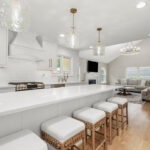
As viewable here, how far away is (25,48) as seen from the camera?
10.4 feet

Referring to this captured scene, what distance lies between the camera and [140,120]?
283 cm

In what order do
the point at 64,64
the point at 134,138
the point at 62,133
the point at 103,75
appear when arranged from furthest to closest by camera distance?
the point at 103,75 < the point at 64,64 < the point at 134,138 < the point at 62,133

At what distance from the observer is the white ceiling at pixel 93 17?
1.91 m

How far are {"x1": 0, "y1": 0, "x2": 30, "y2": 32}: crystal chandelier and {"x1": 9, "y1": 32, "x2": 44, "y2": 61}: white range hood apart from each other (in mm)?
1685

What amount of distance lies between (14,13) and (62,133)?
1.51 meters

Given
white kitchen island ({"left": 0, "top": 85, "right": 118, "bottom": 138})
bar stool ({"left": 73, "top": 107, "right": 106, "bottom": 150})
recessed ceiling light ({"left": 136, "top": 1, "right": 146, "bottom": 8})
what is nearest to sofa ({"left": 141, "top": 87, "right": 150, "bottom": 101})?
recessed ceiling light ({"left": 136, "top": 1, "right": 146, "bottom": 8})

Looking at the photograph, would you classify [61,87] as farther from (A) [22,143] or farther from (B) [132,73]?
(B) [132,73]

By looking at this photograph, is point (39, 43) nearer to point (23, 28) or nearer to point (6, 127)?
point (23, 28)

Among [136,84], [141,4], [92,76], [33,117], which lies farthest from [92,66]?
[33,117]

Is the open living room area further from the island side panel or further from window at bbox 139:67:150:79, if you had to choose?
window at bbox 139:67:150:79

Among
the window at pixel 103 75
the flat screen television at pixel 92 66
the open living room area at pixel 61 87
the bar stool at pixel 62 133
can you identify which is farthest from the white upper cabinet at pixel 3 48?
the window at pixel 103 75

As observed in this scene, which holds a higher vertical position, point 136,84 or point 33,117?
point 33,117

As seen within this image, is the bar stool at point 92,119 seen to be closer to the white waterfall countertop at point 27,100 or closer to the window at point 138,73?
the white waterfall countertop at point 27,100

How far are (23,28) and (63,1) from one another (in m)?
0.89
